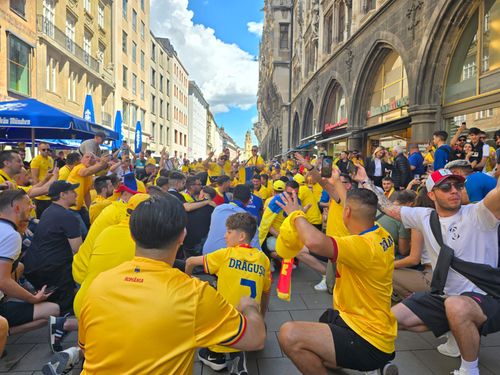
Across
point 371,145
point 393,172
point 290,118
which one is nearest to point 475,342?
point 393,172

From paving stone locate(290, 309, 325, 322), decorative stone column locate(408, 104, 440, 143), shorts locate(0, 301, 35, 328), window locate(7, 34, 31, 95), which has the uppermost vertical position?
window locate(7, 34, 31, 95)

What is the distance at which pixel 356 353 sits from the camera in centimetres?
250

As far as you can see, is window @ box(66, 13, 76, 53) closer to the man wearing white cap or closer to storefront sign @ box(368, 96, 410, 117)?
storefront sign @ box(368, 96, 410, 117)

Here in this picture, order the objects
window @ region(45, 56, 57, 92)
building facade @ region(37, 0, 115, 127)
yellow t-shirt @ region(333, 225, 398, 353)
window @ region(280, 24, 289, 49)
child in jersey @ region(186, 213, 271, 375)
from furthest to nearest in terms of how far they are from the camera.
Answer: window @ region(280, 24, 289, 49) → window @ region(45, 56, 57, 92) → building facade @ region(37, 0, 115, 127) → child in jersey @ region(186, 213, 271, 375) → yellow t-shirt @ region(333, 225, 398, 353)

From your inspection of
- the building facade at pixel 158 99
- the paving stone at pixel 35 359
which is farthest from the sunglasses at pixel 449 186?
the building facade at pixel 158 99

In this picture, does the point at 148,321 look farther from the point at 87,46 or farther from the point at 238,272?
the point at 87,46

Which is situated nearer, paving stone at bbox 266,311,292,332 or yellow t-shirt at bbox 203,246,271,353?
yellow t-shirt at bbox 203,246,271,353

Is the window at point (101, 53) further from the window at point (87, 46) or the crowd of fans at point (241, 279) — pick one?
the crowd of fans at point (241, 279)

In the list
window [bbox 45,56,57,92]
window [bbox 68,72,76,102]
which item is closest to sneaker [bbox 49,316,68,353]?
window [bbox 45,56,57,92]

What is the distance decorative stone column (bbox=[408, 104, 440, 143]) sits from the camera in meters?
10.7

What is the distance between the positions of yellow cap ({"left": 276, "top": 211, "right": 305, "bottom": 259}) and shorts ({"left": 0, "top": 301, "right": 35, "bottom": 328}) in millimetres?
2722

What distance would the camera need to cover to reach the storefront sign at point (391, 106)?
1282 centimetres

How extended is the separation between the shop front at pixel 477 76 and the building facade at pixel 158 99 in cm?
3653

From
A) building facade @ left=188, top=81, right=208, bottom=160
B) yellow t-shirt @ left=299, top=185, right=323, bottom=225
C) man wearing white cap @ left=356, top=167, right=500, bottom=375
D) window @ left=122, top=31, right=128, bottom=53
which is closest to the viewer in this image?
man wearing white cap @ left=356, top=167, right=500, bottom=375
